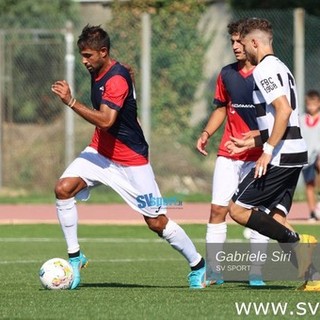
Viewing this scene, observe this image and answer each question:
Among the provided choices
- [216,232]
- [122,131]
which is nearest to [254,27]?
[122,131]

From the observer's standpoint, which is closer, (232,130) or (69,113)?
(232,130)

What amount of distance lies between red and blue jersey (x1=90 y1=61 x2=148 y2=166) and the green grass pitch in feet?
3.81

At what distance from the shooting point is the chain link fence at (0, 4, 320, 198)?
2553cm

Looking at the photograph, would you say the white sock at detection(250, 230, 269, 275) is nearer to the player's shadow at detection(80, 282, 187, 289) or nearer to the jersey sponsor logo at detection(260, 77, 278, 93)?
the player's shadow at detection(80, 282, 187, 289)

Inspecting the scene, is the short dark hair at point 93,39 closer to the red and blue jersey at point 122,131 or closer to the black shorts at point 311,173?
the red and blue jersey at point 122,131

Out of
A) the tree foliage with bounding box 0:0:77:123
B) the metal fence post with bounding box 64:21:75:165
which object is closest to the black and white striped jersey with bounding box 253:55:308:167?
the metal fence post with bounding box 64:21:75:165

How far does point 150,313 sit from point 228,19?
58.0 feet

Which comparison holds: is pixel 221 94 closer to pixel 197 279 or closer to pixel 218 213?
pixel 218 213

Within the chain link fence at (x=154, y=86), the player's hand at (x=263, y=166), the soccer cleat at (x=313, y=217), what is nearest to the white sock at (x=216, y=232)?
the player's hand at (x=263, y=166)

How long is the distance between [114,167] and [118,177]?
0.32 ft

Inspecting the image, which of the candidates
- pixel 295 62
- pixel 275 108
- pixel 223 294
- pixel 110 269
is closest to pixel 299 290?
pixel 223 294

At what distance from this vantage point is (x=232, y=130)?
12.7 metres

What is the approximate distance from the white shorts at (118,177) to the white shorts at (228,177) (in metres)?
0.79

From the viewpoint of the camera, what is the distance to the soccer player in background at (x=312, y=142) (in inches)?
832
